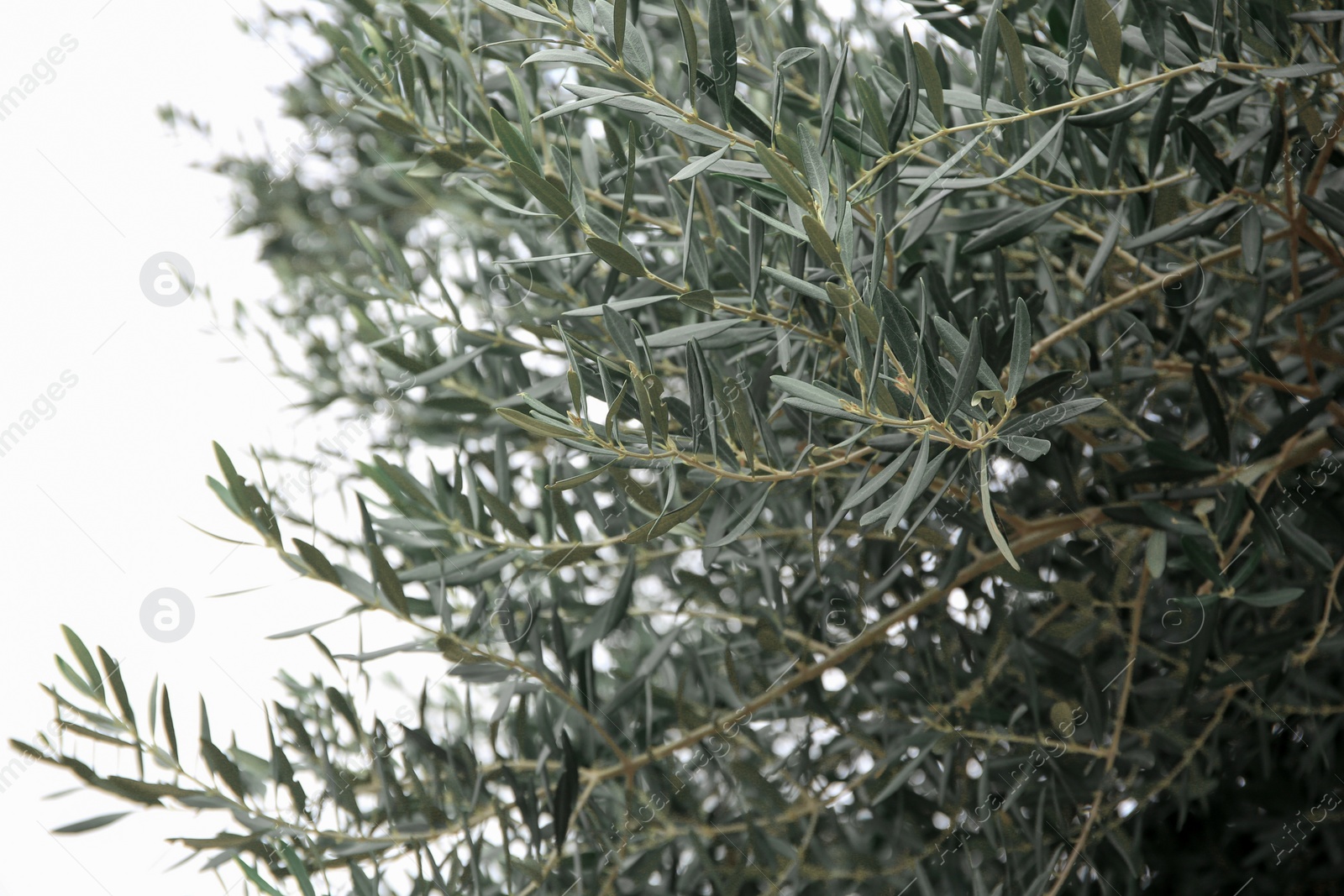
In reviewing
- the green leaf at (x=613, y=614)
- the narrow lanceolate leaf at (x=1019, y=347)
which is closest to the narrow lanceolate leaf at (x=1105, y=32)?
the narrow lanceolate leaf at (x=1019, y=347)

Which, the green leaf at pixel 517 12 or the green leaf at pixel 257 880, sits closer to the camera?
the green leaf at pixel 517 12

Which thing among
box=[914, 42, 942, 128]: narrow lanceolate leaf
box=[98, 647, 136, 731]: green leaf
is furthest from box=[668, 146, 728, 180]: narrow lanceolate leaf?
box=[98, 647, 136, 731]: green leaf

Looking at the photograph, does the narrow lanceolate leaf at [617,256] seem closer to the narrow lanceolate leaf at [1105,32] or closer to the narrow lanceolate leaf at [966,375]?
the narrow lanceolate leaf at [966,375]

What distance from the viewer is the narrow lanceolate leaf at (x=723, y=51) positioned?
68 centimetres

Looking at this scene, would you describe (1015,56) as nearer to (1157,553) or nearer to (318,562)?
(1157,553)

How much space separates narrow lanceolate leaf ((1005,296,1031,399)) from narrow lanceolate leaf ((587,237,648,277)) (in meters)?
0.26

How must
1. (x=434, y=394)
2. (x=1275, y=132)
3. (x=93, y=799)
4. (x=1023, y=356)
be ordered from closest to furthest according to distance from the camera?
(x=1023, y=356) → (x=1275, y=132) → (x=93, y=799) → (x=434, y=394)

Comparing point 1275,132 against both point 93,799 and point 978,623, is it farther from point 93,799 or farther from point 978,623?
point 93,799

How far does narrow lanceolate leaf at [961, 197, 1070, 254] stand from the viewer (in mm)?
783

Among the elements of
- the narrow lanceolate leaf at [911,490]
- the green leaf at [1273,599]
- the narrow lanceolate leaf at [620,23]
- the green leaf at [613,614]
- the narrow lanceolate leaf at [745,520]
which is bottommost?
the green leaf at [1273,599]

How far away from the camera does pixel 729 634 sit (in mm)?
1261

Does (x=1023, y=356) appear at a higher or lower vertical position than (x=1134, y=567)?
higher

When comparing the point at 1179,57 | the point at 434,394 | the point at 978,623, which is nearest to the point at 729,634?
the point at 978,623

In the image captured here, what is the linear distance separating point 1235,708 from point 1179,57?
0.81m
